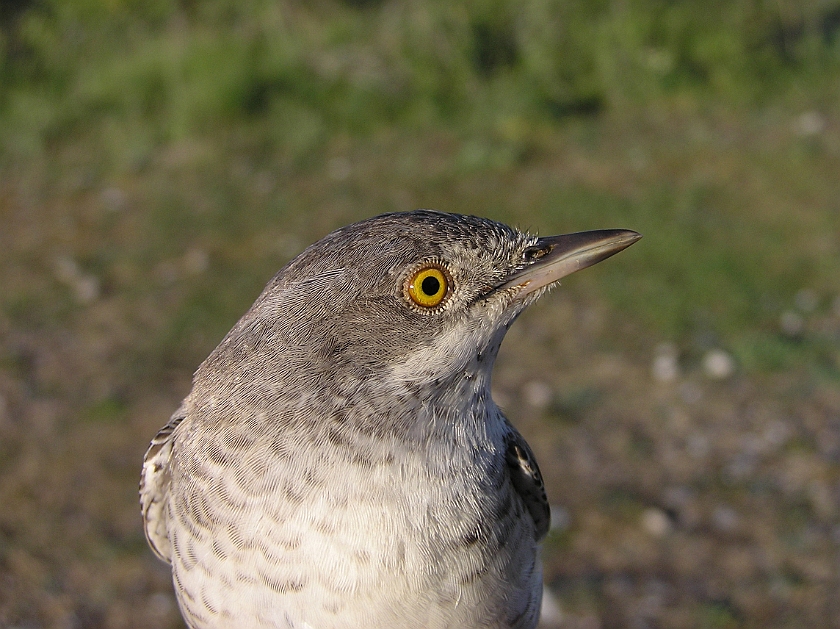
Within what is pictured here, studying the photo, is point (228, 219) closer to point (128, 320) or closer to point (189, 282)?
point (189, 282)

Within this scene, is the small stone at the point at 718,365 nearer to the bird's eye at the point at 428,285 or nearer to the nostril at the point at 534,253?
the nostril at the point at 534,253

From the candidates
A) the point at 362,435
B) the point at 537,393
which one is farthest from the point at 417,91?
the point at 362,435

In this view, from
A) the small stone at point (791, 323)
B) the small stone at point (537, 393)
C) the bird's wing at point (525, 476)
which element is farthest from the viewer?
the small stone at point (791, 323)

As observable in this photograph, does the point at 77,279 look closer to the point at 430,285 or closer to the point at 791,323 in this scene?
the point at 791,323

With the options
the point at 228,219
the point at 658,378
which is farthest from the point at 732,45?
the point at 228,219

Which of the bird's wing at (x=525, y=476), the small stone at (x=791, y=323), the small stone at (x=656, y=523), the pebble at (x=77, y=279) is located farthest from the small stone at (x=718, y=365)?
the pebble at (x=77, y=279)
